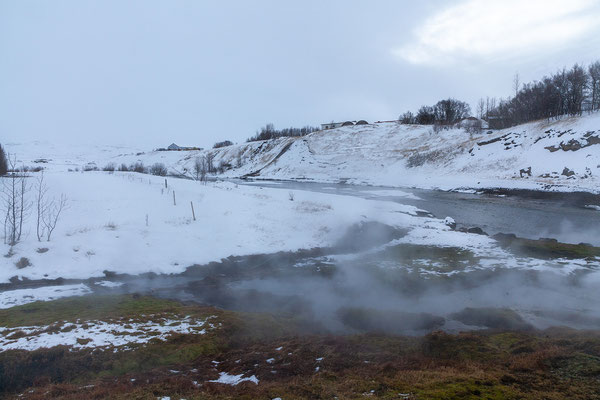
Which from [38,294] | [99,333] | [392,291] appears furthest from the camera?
[392,291]

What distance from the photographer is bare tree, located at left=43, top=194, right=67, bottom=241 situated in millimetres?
15148

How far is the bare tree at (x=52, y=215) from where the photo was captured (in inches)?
596

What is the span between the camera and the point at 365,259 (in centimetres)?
1502

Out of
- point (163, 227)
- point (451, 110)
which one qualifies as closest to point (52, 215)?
point (163, 227)

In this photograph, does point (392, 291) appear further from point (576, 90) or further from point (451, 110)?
point (451, 110)

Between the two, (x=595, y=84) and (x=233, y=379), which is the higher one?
(x=595, y=84)

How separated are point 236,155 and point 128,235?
77950 mm

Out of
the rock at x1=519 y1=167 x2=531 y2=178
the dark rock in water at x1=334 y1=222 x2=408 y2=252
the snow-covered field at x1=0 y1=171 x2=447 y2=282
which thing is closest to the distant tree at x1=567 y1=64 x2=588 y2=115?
the rock at x1=519 y1=167 x2=531 y2=178

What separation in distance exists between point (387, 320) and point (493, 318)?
256 centimetres

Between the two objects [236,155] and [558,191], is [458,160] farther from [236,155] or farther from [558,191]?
[236,155]

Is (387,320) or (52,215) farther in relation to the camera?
(52,215)

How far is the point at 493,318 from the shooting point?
8.86 m

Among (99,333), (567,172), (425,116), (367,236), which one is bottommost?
(99,333)

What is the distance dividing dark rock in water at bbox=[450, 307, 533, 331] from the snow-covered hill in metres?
26.8
